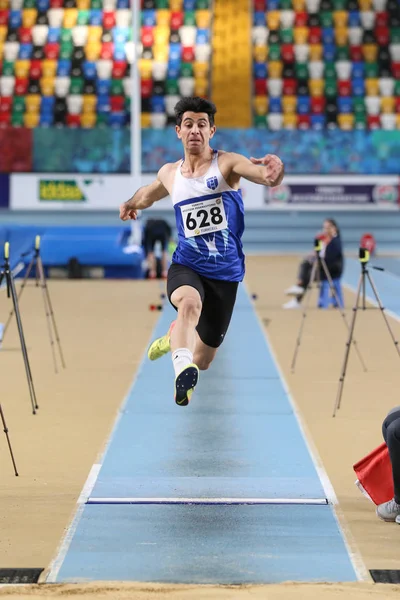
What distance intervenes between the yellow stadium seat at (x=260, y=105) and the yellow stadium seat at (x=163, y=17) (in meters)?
4.50

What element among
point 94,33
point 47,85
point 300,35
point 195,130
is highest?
point 300,35

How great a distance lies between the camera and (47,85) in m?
35.8

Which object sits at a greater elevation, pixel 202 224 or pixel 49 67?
pixel 202 224

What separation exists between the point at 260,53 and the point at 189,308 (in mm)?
30680

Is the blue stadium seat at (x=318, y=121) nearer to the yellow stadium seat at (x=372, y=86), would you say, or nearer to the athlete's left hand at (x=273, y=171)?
the yellow stadium seat at (x=372, y=86)

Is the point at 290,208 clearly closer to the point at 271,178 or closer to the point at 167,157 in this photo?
the point at 167,157

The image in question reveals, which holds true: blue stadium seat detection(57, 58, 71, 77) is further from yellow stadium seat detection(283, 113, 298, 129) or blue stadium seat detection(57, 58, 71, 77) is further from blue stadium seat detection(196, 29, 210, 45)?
yellow stadium seat detection(283, 113, 298, 129)

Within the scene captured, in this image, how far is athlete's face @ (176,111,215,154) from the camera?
7.11 m

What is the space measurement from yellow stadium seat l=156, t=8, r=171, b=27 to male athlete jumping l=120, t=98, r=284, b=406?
30.7m

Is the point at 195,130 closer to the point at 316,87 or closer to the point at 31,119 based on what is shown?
the point at 31,119

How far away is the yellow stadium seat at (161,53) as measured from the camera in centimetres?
3631

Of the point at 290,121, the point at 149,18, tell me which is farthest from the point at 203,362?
the point at 149,18

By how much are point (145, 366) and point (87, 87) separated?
24.1 meters

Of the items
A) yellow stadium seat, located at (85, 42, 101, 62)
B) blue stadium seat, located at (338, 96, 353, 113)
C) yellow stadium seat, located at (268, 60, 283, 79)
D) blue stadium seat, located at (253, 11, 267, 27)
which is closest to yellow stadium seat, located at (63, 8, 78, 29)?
yellow stadium seat, located at (85, 42, 101, 62)
